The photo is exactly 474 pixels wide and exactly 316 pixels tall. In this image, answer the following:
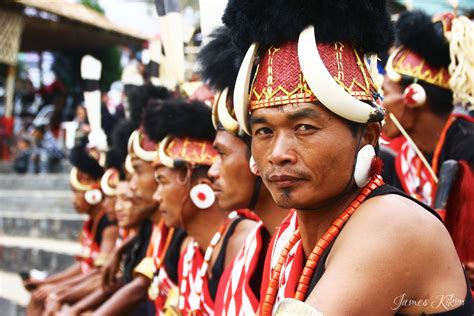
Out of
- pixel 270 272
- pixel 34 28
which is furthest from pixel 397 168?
pixel 34 28

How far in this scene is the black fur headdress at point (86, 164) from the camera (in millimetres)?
7672

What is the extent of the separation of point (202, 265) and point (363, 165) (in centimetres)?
210

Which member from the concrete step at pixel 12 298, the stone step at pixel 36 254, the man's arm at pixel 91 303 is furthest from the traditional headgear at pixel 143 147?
the stone step at pixel 36 254

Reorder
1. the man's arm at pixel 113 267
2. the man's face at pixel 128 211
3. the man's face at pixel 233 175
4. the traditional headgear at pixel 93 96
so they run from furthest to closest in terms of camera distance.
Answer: the traditional headgear at pixel 93 96 → the man's arm at pixel 113 267 → the man's face at pixel 128 211 → the man's face at pixel 233 175

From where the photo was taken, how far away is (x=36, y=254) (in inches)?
394

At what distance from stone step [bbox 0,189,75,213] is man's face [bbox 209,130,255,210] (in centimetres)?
821

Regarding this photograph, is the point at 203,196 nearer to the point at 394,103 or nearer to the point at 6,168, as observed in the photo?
the point at 394,103

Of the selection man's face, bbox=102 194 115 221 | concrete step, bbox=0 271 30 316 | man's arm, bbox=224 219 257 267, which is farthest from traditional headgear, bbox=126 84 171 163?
concrete step, bbox=0 271 30 316

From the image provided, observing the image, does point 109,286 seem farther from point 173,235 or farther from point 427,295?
point 427,295

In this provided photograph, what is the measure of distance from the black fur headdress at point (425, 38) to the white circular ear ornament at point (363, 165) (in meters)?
2.41

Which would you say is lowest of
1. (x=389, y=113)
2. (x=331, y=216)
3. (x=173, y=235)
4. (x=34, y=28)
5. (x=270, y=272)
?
(x=173, y=235)

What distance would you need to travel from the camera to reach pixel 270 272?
2467 millimetres

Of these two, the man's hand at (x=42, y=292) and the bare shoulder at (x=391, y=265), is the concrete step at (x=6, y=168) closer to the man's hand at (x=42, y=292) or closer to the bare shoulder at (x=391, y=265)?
the man's hand at (x=42, y=292)

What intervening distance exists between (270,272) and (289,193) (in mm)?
466
